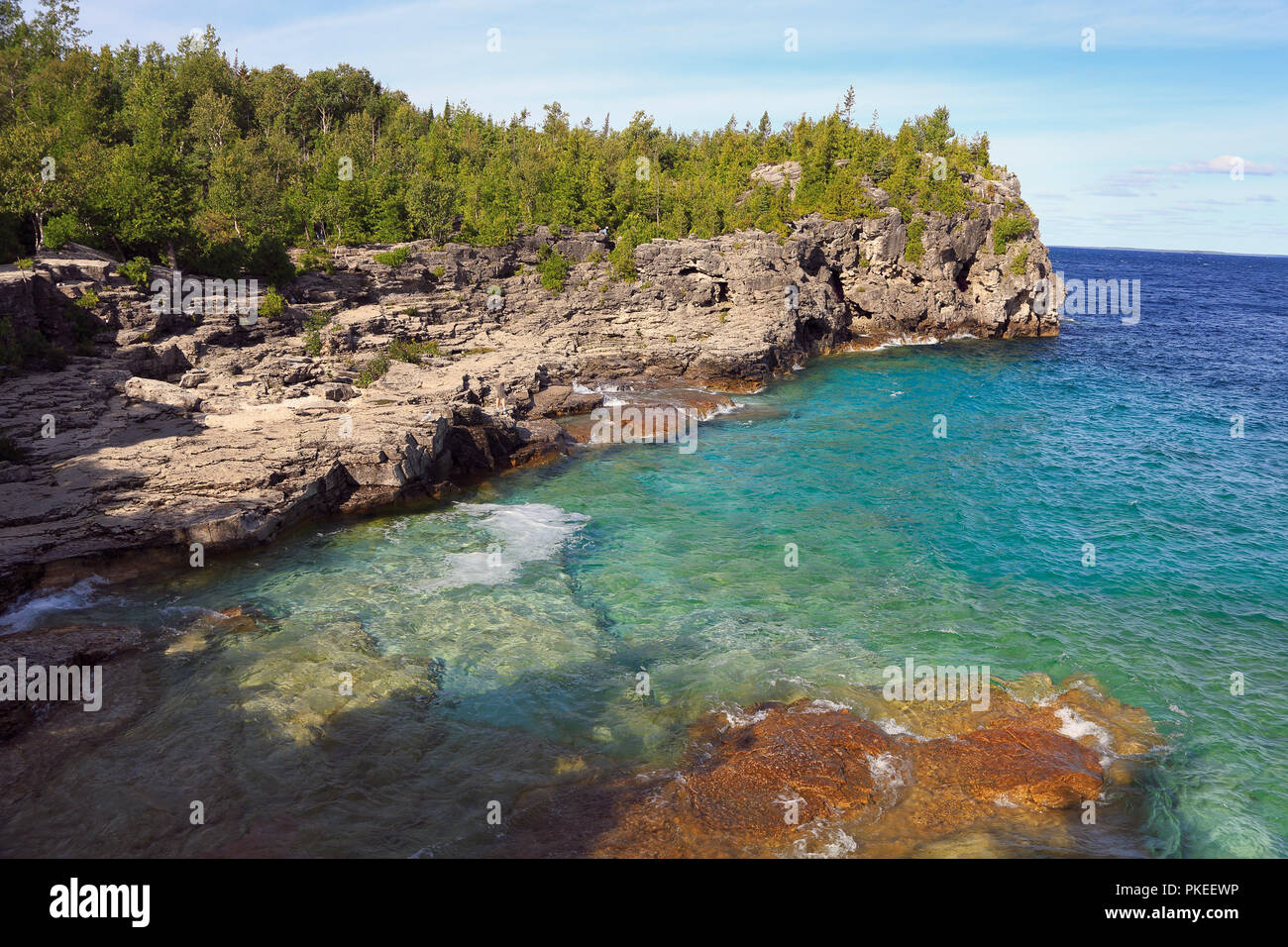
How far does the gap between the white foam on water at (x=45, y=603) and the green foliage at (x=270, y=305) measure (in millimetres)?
24921

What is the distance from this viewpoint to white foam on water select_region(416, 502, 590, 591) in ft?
87.0

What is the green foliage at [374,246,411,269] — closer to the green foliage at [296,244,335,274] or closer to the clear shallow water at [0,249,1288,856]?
the green foliage at [296,244,335,274]

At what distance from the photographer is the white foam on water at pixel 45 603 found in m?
21.3

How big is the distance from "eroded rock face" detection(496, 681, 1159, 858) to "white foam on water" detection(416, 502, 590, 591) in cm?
1161

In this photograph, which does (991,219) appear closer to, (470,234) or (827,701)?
(470,234)

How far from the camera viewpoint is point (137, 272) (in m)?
39.4

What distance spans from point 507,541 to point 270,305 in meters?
27.1

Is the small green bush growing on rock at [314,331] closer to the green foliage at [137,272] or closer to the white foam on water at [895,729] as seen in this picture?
the green foliage at [137,272]

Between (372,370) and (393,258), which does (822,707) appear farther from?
(393,258)

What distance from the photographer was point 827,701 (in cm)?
1955

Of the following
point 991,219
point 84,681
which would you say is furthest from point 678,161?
point 84,681
